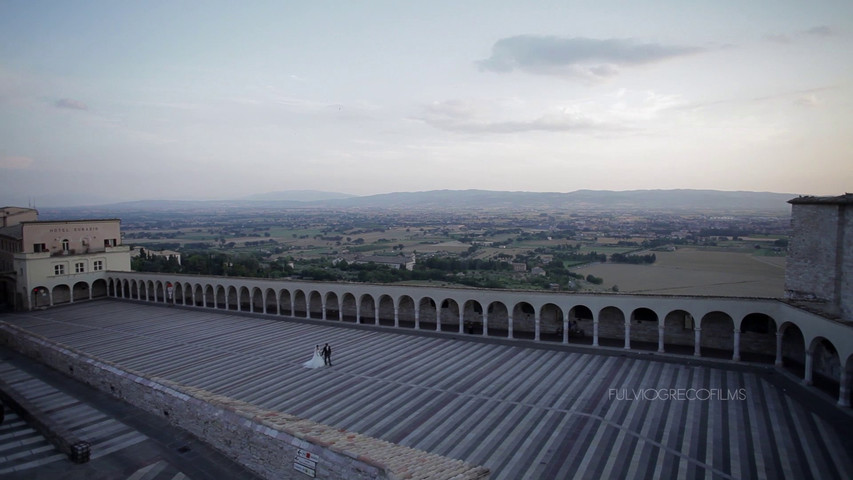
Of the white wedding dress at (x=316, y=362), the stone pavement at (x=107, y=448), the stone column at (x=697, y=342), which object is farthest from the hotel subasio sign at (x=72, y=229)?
the stone column at (x=697, y=342)

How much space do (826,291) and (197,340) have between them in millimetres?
21932

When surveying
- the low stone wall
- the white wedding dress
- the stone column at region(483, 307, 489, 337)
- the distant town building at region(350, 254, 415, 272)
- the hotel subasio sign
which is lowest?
the distant town building at region(350, 254, 415, 272)

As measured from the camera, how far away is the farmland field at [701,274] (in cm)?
2656

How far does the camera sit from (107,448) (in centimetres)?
869

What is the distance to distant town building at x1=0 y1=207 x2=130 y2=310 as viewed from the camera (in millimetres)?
28375

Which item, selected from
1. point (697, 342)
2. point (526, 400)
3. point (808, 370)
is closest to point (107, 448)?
point (526, 400)

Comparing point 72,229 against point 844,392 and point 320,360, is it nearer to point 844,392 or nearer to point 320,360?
point 320,360

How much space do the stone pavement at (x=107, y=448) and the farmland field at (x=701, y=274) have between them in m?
21.9

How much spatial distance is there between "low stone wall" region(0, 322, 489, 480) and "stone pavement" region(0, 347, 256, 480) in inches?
9.6

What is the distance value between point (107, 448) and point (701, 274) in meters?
34.9

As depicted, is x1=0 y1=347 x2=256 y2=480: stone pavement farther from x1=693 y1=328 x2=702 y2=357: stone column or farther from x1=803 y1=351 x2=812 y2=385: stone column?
x1=693 y1=328 x2=702 y2=357: stone column

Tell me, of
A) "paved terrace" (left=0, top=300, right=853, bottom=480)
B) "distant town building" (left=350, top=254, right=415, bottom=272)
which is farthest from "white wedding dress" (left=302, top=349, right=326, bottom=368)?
"distant town building" (left=350, top=254, right=415, bottom=272)

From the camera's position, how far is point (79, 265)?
30562 mm

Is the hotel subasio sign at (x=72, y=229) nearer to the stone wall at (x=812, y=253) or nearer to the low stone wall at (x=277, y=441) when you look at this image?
the low stone wall at (x=277, y=441)
